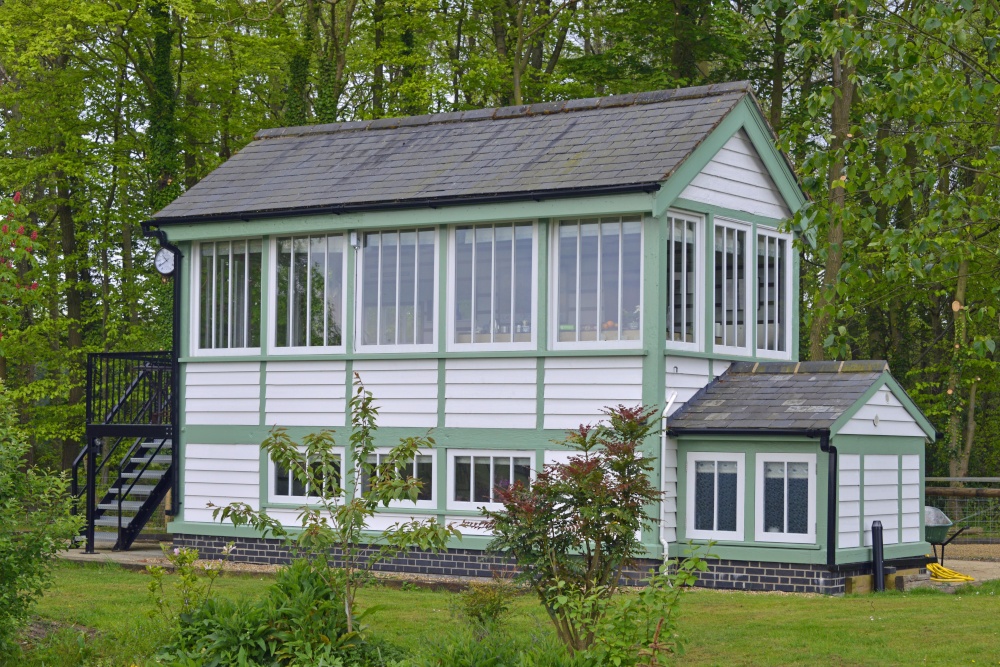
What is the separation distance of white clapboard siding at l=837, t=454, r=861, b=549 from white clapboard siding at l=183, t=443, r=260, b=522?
7782mm

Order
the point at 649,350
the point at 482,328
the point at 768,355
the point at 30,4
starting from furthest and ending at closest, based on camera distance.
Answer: the point at 30,4 < the point at 768,355 < the point at 482,328 < the point at 649,350

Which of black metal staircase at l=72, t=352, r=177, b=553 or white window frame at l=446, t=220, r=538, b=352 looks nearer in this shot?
white window frame at l=446, t=220, r=538, b=352

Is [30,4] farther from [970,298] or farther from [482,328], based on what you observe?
[970,298]

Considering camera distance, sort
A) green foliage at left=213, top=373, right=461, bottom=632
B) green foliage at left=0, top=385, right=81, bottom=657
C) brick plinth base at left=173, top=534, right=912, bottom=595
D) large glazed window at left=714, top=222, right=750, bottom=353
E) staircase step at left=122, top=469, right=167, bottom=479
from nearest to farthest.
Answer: green foliage at left=213, top=373, right=461, bottom=632
green foliage at left=0, top=385, right=81, bottom=657
brick plinth base at left=173, top=534, right=912, bottom=595
large glazed window at left=714, top=222, right=750, bottom=353
staircase step at left=122, top=469, right=167, bottom=479

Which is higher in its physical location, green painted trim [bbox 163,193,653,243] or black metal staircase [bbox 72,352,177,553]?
green painted trim [bbox 163,193,653,243]

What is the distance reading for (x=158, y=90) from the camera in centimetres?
2959

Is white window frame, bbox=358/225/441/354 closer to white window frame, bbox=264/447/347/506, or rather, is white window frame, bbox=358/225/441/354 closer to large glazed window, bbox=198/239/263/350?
white window frame, bbox=264/447/347/506

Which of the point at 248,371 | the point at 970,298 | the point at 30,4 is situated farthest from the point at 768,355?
the point at 30,4

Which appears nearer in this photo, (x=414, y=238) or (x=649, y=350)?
(x=649, y=350)

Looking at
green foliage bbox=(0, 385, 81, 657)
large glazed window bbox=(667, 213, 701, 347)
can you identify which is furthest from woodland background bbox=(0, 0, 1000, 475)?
green foliage bbox=(0, 385, 81, 657)

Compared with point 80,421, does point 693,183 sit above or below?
above

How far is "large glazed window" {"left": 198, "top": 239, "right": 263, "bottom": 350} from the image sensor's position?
19219 mm

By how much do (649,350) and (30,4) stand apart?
18.8 m

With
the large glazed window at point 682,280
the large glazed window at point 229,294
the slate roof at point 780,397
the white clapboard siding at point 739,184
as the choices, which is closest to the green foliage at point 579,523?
the slate roof at point 780,397
